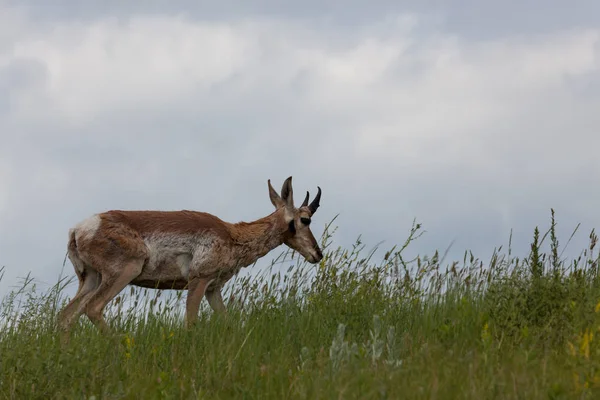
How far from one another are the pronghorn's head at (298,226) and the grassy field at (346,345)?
119 centimetres

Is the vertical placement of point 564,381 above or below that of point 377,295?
below

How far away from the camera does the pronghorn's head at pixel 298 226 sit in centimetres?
1130

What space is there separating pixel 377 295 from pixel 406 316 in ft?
2.92

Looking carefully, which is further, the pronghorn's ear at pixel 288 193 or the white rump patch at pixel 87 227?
the pronghorn's ear at pixel 288 193

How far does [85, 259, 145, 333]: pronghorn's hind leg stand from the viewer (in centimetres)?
996

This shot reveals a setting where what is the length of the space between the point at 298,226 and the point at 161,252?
6.48ft

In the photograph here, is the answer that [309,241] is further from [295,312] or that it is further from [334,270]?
[295,312]

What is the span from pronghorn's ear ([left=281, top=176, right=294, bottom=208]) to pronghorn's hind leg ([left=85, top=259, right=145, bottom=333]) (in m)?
2.22

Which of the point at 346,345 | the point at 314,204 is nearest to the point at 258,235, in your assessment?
the point at 314,204

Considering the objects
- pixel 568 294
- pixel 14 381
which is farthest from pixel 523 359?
pixel 14 381

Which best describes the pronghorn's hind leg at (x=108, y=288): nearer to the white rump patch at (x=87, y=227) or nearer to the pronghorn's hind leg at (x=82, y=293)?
the pronghorn's hind leg at (x=82, y=293)

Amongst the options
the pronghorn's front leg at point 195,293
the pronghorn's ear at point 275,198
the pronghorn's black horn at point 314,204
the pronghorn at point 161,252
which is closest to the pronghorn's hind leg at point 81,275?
the pronghorn at point 161,252

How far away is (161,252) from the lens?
1030cm

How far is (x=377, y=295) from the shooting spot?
9125mm
